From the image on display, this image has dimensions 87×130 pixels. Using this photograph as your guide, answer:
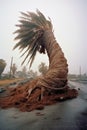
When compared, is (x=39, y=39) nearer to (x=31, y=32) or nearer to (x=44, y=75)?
(x=31, y=32)

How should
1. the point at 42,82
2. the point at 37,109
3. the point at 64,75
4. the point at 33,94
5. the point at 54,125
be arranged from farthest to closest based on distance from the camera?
1. the point at 64,75
2. the point at 42,82
3. the point at 33,94
4. the point at 37,109
5. the point at 54,125

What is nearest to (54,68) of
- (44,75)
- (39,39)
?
(44,75)

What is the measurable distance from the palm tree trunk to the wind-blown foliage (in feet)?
1.66

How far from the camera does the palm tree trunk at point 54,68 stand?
7.07 m

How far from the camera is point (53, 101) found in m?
5.99

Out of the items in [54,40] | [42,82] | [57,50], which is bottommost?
[42,82]

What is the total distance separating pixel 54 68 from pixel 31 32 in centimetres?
316

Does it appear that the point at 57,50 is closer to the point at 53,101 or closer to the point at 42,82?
the point at 42,82

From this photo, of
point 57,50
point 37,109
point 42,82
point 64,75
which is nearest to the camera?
point 37,109

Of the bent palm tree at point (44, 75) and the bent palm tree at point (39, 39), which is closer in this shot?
the bent palm tree at point (44, 75)

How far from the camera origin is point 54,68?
791 centimetres

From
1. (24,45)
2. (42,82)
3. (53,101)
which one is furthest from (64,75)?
(24,45)

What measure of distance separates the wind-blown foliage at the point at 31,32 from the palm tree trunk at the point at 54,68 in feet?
1.66

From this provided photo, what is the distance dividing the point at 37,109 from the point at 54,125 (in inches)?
65.4
